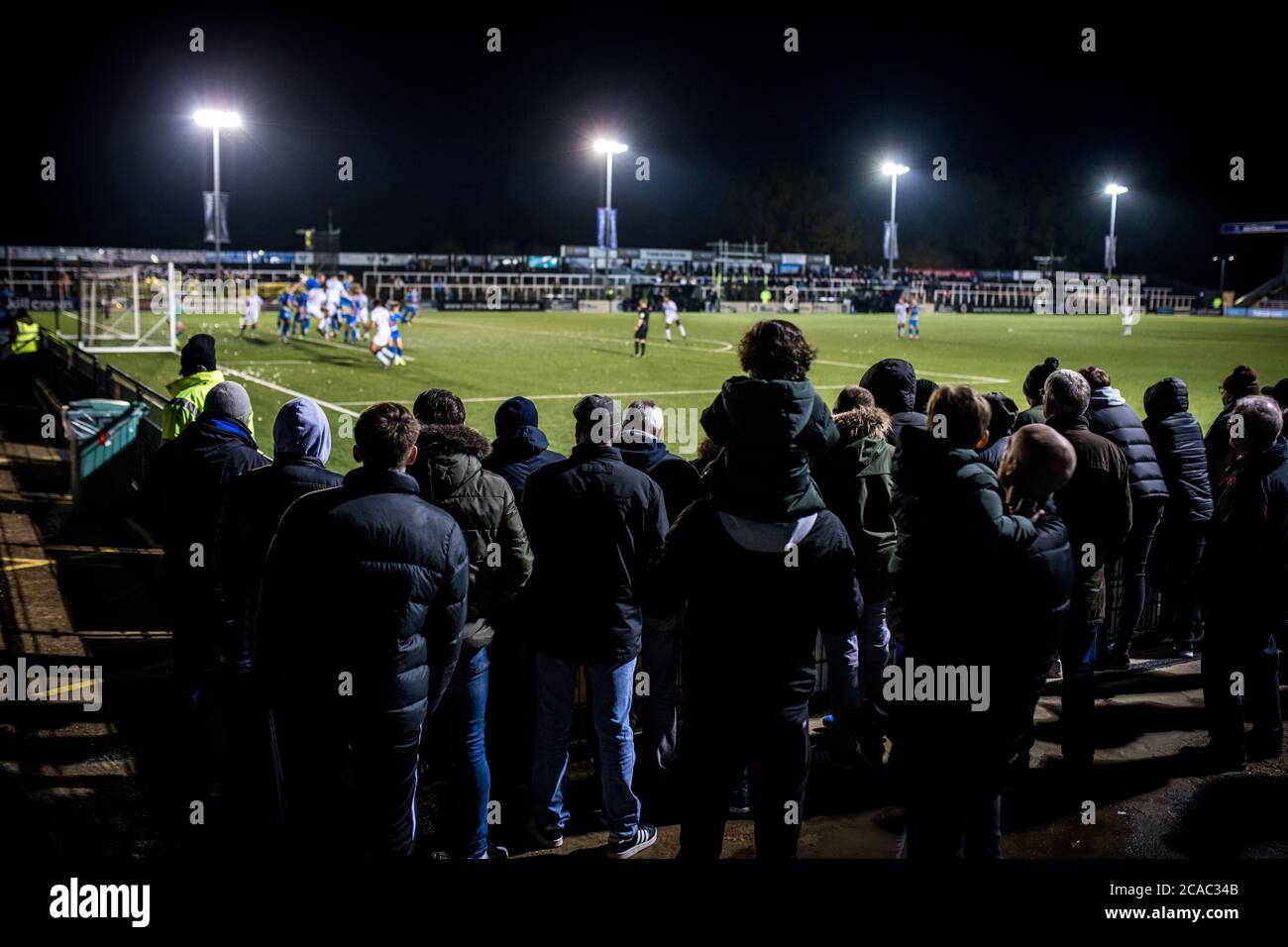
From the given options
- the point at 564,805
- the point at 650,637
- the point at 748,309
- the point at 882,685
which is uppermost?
the point at 748,309

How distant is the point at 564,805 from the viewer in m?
5.48

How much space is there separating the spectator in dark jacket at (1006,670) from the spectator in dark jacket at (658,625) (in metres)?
1.74

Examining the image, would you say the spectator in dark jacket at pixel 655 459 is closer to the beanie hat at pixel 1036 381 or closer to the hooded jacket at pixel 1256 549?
the hooded jacket at pixel 1256 549

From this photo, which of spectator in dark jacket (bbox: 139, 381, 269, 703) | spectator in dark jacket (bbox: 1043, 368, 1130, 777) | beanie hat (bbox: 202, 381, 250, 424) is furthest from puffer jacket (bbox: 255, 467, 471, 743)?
spectator in dark jacket (bbox: 1043, 368, 1130, 777)

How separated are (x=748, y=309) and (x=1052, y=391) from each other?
6180 centimetres

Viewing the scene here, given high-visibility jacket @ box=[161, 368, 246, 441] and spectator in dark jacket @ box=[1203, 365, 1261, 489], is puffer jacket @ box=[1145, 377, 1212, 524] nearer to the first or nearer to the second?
spectator in dark jacket @ box=[1203, 365, 1261, 489]

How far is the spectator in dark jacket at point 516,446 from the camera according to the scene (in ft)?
18.1

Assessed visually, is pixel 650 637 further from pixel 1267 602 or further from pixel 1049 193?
pixel 1049 193

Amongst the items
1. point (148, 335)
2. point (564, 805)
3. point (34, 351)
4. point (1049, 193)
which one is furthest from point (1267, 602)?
point (1049, 193)

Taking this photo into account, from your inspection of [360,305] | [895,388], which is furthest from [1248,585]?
[360,305]

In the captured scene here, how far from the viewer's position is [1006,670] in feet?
13.5

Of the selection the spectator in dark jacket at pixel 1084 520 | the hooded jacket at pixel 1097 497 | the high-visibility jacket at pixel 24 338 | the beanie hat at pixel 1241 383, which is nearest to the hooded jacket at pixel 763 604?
the spectator in dark jacket at pixel 1084 520

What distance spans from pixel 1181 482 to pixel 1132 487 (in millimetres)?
879

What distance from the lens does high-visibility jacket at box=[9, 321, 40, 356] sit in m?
23.2
